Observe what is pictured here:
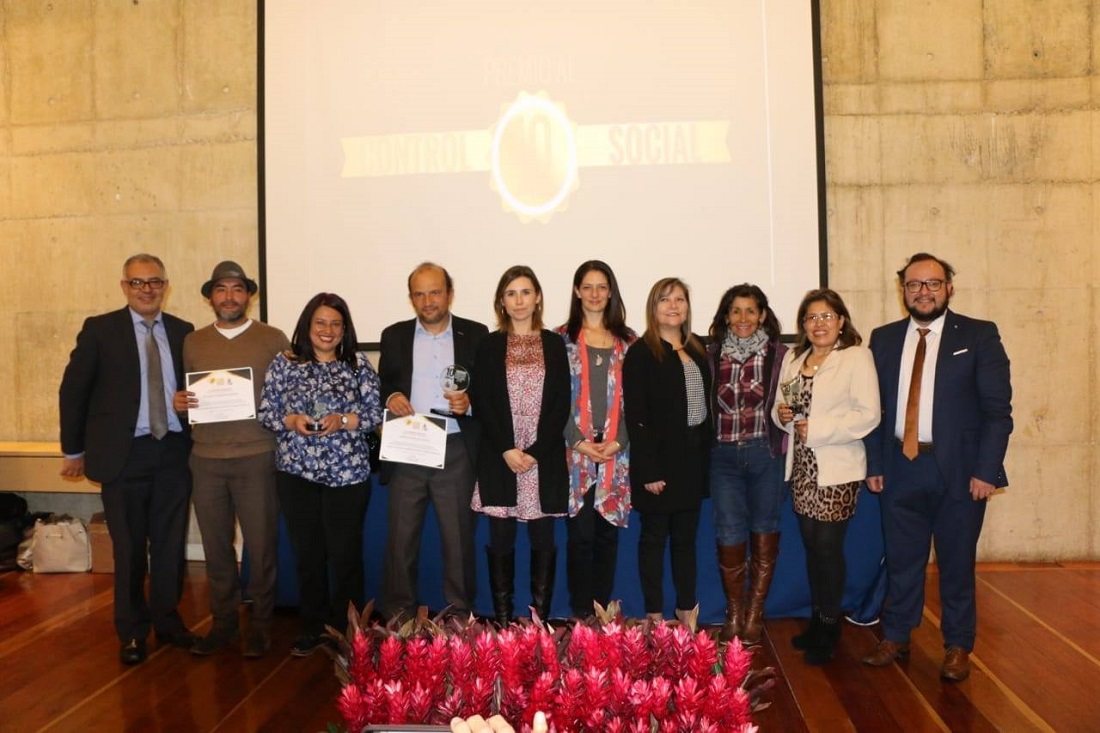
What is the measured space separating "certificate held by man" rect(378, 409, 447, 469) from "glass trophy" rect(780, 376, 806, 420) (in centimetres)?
144

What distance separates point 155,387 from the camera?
3.68 meters

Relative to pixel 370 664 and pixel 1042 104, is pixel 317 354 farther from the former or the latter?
pixel 1042 104

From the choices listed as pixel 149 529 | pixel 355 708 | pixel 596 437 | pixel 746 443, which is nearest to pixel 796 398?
pixel 746 443

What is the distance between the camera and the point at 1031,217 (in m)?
4.96

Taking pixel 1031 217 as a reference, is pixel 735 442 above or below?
below

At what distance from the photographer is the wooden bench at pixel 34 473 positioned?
510cm

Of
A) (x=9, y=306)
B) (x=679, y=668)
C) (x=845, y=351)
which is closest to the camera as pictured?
(x=679, y=668)

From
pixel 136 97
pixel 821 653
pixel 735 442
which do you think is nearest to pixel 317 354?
pixel 735 442

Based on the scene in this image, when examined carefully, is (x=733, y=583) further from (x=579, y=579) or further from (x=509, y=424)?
(x=509, y=424)

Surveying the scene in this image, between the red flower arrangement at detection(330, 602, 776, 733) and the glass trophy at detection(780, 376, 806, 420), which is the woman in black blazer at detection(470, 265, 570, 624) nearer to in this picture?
the glass trophy at detection(780, 376, 806, 420)

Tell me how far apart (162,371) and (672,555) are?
240 cm

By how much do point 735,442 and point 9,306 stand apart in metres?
5.03

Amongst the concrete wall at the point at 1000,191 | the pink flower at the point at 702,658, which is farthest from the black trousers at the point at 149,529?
the concrete wall at the point at 1000,191

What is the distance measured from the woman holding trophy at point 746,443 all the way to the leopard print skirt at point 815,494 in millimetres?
137
